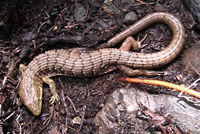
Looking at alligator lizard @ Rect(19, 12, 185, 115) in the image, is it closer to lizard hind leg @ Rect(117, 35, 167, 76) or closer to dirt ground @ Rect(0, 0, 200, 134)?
lizard hind leg @ Rect(117, 35, 167, 76)

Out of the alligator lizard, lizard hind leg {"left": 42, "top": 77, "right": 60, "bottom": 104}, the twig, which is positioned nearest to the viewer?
the twig

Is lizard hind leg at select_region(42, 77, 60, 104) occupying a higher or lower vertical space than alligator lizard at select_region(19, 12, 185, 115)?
lower

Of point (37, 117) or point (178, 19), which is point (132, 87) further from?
point (37, 117)

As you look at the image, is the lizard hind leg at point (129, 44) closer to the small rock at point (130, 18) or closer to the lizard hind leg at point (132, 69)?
the lizard hind leg at point (132, 69)

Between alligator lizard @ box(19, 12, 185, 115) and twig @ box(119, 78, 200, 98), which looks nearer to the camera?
twig @ box(119, 78, 200, 98)

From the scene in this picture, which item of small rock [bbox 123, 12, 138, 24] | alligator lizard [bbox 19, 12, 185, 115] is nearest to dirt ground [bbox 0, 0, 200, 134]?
small rock [bbox 123, 12, 138, 24]

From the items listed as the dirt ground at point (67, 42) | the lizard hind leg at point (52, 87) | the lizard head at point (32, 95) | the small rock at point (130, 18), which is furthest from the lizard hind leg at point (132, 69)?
the lizard head at point (32, 95)

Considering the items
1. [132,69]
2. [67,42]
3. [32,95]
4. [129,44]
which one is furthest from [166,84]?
[32,95]

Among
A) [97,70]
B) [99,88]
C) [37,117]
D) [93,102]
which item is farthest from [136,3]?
[37,117]
